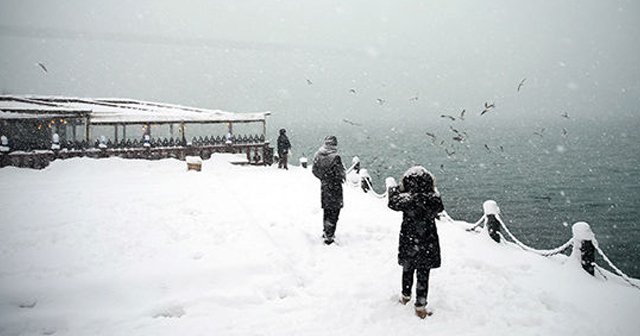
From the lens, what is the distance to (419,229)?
541cm

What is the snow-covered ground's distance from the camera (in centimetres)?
521

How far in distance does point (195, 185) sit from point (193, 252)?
6.35m

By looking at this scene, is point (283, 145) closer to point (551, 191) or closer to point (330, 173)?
point (330, 173)

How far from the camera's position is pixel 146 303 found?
5.61 metres

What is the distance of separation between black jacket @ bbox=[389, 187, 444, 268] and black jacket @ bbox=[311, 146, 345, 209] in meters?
2.70

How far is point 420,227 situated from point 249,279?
2.75m

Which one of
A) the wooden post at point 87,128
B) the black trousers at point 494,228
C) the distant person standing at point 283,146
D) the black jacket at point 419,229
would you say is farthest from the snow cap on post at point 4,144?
the black trousers at point 494,228

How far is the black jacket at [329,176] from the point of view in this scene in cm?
803

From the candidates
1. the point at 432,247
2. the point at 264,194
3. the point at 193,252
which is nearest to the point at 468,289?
the point at 432,247

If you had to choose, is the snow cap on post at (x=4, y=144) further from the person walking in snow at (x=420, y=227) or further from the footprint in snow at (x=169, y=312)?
the person walking in snow at (x=420, y=227)

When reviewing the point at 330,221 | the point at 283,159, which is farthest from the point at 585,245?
the point at 283,159

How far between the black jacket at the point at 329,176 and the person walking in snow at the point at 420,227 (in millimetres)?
2677

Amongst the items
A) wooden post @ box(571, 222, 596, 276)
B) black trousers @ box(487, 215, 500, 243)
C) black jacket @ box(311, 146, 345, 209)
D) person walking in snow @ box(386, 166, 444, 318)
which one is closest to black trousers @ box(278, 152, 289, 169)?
black jacket @ box(311, 146, 345, 209)

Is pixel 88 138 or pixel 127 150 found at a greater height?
pixel 88 138
